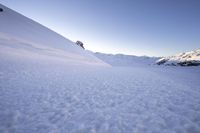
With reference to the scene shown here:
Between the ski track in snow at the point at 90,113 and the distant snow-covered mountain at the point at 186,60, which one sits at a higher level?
the distant snow-covered mountain at the point at 186,60

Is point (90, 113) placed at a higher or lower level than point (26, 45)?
lower

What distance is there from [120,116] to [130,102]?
182 cm

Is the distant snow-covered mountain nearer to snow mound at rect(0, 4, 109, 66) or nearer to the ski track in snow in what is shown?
snow mound at rect(0, 4, 109, 66)

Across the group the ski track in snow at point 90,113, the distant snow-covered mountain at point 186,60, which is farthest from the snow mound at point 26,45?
the distant snow-covered mountain at point 186,60

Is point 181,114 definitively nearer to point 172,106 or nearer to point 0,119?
point 172,106

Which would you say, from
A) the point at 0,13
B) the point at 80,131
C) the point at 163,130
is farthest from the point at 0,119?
the point at 0,13

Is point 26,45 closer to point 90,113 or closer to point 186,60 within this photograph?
point 90,113

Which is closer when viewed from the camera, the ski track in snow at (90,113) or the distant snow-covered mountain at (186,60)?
the ski track in snow at (90,113)

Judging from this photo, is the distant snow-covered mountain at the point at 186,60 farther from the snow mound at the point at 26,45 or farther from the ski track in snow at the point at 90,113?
the ski track in snow at the point at 90,113

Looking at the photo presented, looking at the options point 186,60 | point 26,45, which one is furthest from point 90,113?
point 186,60

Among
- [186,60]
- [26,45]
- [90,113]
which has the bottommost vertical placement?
[90,113]

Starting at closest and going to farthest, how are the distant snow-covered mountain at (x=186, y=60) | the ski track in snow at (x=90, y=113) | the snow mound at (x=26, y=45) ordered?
1. the ski track in snow at (x=90, y=113)
2. the snow mound at (x=26, y=45)
3. the distant snow-covered mountain at (x=186, y=60)

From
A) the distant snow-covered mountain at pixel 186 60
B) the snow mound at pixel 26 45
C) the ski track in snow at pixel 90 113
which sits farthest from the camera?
the distant snow-covered mountain at pixel 186 60

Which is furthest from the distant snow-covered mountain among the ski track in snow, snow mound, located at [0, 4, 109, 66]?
the ski track in snow
